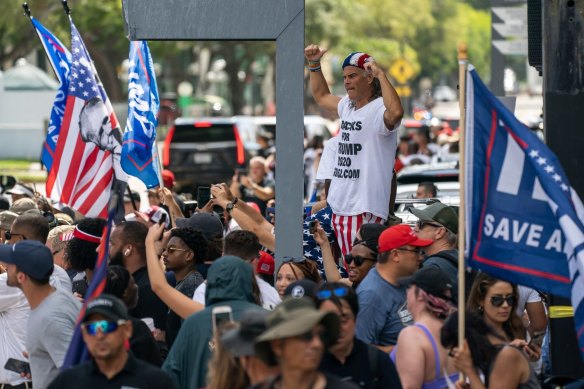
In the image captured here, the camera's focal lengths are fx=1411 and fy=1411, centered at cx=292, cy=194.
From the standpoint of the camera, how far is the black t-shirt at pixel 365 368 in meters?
6.59

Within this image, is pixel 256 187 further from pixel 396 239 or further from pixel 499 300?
pixel 499 300

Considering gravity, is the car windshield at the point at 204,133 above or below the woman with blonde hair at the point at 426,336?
above

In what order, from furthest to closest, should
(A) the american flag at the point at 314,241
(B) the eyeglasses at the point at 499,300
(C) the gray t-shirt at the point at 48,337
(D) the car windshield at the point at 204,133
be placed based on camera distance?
(D) the car windshield at the point at 204,133
(A) the american flag at the point at 314,241
(B) the eyeglasses at the point at 499,300
(C) the gray t-shirt at the point at 48,337

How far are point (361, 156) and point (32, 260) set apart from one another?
3.17 metres

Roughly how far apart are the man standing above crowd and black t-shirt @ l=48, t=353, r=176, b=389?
12.7 ft

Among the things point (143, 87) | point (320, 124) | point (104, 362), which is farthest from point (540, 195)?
point (320, 124)

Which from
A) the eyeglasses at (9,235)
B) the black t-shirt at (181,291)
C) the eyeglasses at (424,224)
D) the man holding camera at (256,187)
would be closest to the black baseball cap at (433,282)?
the black t-shirt at (181,291)

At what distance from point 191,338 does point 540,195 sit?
1918mm

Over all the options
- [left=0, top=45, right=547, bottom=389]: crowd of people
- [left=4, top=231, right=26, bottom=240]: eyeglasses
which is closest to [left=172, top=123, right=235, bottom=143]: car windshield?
[left=4, top=231, right=26, bottom=240]: eyeglasses

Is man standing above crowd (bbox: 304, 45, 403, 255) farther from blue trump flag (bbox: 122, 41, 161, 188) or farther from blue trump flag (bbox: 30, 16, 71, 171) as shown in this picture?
blue trump flag (bbox: 30, 16, 71, 171)

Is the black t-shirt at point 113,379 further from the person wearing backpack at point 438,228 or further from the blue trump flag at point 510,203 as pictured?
the person wearing backpack at point 438,228

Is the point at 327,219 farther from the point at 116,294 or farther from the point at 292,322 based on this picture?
the point at 292,322

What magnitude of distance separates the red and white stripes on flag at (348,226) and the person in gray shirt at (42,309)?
117 inches

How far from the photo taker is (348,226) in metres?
10.4
